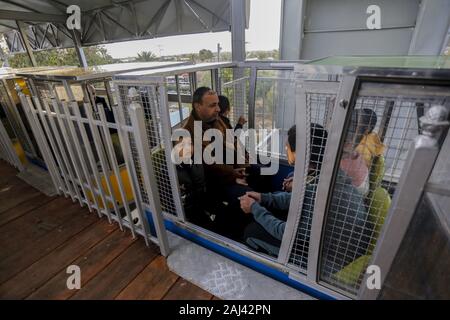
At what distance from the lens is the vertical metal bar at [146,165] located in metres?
1.10

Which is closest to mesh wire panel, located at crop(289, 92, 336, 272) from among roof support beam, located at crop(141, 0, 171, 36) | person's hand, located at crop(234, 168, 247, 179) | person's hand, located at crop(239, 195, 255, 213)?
person's hand, located at crop(239, 195, 255, 213)

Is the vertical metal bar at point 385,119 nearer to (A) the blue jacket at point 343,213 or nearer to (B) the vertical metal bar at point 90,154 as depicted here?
(A) the blue jacket at point 343,213

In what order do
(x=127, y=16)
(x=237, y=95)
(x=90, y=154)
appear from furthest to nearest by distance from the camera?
(x=127, y=16) < (x=237, y=95) < (x=90, y=154)

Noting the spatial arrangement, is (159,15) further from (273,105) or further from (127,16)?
(273,105)

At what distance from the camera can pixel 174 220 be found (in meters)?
1.55

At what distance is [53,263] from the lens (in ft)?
4.56

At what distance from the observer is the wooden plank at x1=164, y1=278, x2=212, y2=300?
1189 mm

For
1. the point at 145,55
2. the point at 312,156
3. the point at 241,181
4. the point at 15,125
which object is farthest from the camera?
the point at 145,55

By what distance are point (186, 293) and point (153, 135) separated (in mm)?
Answer: 916

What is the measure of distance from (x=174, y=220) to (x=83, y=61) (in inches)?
233

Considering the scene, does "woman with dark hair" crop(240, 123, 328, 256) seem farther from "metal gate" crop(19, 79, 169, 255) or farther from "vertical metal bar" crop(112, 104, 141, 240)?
"vertical metal bar" crop(112, 104, 141, 240)

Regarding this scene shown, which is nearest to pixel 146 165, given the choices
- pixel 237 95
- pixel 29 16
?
pixel 237 95

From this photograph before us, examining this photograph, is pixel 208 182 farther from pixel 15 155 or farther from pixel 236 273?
pixel 15 155

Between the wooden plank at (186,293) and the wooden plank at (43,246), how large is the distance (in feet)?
2.96
